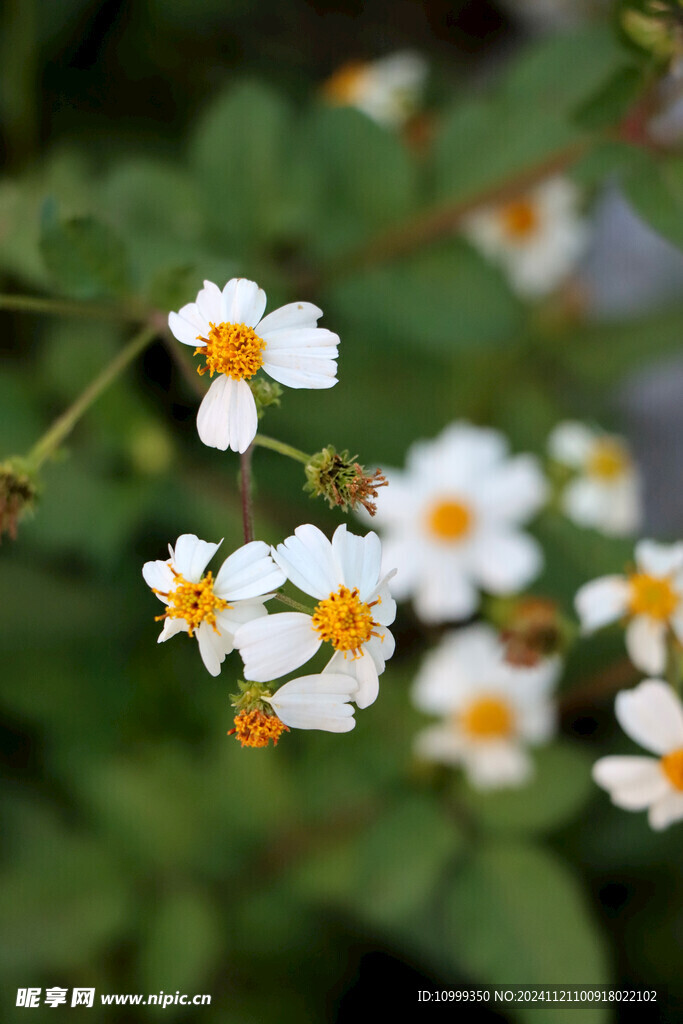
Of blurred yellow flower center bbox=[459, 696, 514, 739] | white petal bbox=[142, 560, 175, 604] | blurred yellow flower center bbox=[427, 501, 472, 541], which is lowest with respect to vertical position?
white petal bbox=[142, 560, 175, 604]

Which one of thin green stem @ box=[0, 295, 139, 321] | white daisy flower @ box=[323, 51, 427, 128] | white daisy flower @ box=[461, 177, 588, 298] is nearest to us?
thin green stem @ box=[0, 295, 139, 321]

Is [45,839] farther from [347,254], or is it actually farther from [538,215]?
[538,215]

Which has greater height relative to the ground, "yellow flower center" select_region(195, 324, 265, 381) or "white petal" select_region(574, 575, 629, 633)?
"yellow flower center" select_region(195, 324, 265, 381)

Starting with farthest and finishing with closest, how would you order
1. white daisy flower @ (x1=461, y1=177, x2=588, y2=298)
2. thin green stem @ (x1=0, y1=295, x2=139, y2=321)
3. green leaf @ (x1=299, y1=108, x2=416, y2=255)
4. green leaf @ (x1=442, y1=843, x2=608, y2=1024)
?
white daisy flower @ (x1=461, y1=177, x2=588, y2=298), green leaf @ (x1=299, y1=108, x2=416, y2=255), green leaf @ (x1=442, y1=843, x2=608, y2=1024), thin green stem @ (x1=0, y1=295, x2=139, y2=321)

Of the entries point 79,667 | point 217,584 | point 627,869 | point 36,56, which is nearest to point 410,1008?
point 627,869

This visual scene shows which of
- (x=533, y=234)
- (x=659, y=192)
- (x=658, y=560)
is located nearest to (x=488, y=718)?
(x=658, y=560)

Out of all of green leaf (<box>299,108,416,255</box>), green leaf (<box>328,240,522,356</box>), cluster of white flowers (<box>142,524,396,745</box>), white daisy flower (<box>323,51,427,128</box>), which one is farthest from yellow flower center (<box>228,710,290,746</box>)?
white daisy flower (<box>323,51,427,128</box>)

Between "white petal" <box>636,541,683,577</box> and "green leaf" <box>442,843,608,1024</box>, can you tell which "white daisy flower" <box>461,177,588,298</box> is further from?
"green leaf" <box>442,843,608,1024</box>
